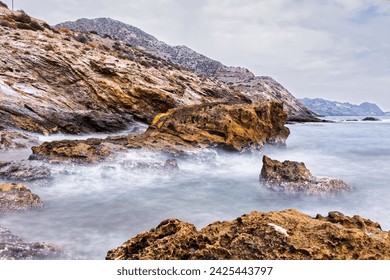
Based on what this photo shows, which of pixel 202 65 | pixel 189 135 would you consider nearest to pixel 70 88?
pixel 189 135

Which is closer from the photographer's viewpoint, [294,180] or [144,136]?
[294,180]

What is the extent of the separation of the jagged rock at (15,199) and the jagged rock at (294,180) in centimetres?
706

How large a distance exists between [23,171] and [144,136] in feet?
20.9

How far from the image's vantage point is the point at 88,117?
74.2ft

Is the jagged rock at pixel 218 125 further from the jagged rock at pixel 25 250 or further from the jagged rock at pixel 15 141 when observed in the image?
the jagged rock at pixel 25 250

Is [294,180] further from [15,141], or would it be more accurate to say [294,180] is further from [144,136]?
[15,141]

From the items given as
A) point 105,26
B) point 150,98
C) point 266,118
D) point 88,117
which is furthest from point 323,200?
point 105,26

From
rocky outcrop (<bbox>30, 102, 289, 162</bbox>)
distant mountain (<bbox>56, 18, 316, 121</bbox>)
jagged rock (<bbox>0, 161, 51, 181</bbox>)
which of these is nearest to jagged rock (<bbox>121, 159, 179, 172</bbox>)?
rocky outcrop (<bbox>30, 102, 289, 162</bbox>)

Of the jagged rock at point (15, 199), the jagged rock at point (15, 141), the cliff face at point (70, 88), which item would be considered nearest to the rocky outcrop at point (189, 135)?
the jagged rock at point (15, 141)

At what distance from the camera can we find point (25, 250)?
480 cm

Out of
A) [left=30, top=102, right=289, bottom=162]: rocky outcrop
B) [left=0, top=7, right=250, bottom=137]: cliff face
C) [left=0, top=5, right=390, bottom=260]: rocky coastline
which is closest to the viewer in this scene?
[left=0, top=5, right=390, bottom=260]: rocky coastline

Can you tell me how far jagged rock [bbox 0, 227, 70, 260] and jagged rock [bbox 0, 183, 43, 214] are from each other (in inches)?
78.0

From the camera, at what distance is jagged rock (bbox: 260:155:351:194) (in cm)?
1001

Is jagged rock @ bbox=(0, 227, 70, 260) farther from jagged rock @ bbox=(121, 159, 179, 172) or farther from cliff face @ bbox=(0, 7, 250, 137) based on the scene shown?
cliff face @ bbox=(0, 7, 250, 137)
